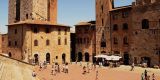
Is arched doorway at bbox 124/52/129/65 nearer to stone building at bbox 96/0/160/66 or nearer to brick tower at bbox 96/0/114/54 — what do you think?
stone building at bbox 96/0/160/66

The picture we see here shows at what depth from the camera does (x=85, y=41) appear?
200 feet

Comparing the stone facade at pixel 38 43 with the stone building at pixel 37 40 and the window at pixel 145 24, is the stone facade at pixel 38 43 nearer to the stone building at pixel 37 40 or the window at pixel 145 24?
the stone building at pixel 37 40

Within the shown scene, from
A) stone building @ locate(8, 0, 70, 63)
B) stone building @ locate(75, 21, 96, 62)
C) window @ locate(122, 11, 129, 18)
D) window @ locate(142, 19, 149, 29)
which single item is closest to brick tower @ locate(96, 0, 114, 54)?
stone building @ locate(75, 21, 96, 62)

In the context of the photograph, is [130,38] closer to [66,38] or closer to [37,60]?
[66,38]

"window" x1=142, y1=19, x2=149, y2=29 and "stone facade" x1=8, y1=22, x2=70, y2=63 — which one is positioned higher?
"window" x1=142, y1=19, x2=149, y2=29

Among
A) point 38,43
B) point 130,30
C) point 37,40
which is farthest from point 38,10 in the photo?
point 130,30

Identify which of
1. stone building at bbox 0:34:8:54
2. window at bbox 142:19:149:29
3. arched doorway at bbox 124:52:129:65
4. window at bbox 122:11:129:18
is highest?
window at bbox 122:11:129:18

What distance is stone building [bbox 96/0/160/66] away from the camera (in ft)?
153

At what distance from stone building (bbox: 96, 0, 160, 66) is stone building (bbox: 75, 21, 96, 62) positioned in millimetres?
1927

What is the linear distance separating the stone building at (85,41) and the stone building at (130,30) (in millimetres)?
1927

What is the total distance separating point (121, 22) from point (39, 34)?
15371mm

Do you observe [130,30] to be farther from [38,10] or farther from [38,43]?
[38,10]

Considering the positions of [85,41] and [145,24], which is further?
[85,41]

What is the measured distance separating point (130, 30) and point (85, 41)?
13.0 meters
